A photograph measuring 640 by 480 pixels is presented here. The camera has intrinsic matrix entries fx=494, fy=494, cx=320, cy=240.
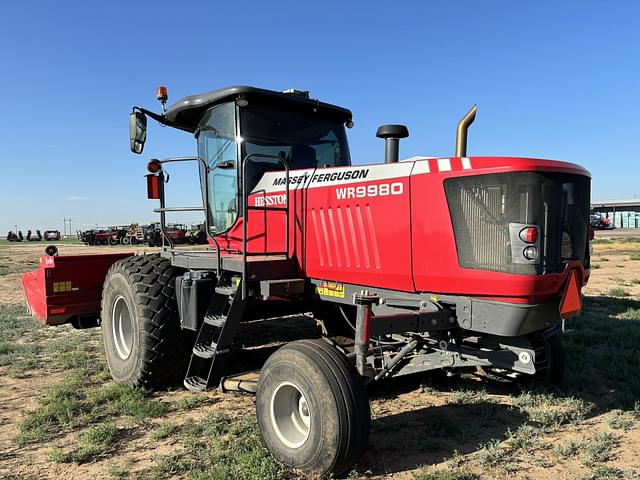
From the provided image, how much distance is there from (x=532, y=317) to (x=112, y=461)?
2.81 meters

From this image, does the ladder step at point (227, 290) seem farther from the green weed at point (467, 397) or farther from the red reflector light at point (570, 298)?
the red reflector light at point (570, 298)

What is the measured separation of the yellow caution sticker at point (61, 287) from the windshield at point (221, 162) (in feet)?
7.38

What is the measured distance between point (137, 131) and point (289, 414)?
3.01 meters

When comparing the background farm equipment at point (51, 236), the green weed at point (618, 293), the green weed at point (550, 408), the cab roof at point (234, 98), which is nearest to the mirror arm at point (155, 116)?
the cab roof at point (234, 98)

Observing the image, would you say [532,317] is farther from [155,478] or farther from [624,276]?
[624,276]

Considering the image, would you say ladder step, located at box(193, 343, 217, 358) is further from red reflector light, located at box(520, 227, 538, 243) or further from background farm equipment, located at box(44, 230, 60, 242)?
background farm equipment, located at box(44, 230, 60, 242)

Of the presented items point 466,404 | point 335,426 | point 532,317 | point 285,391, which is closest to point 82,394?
point 285,391

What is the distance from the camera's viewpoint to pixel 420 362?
12.2 ft

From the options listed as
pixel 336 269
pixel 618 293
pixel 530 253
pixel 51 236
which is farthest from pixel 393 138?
pixel 51 236

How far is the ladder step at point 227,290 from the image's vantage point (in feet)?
13.0

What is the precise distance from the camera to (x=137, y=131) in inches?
184

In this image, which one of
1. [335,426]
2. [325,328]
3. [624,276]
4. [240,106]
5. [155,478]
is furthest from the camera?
[624,276]

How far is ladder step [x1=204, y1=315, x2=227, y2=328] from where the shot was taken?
13.2ft

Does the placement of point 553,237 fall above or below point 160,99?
below
